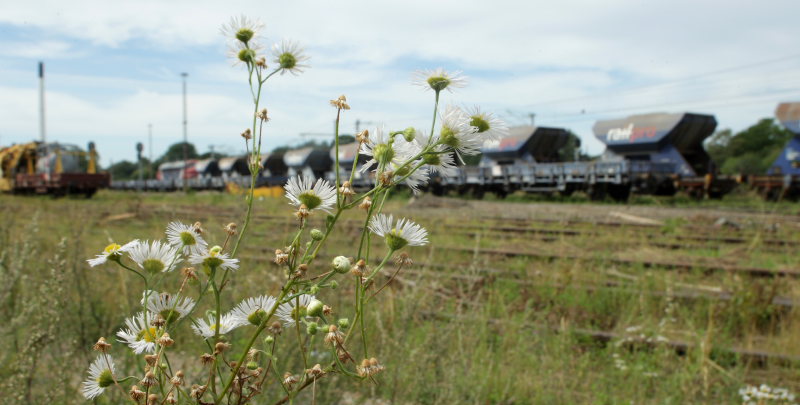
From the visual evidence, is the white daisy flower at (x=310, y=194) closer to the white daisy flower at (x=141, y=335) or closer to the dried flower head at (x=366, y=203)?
the dried flower head at (x=366, y=203)

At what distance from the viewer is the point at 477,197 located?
25.9m

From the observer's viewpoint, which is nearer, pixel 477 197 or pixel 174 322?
pixel 174 322

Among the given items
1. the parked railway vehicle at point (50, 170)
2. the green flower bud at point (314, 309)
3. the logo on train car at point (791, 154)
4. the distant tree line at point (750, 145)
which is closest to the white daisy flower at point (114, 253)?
the green flower bud at point (314, 309)

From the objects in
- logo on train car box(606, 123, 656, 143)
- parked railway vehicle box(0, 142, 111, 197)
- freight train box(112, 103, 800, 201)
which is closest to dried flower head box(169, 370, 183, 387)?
freight train box(112, 103, 800, 201)

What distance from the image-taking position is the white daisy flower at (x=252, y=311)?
2.81 feet

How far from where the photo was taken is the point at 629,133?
919 inches

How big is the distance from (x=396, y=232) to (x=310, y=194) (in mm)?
123

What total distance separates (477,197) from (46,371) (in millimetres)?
23247

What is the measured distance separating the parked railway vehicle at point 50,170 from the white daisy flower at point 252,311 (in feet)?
88.6

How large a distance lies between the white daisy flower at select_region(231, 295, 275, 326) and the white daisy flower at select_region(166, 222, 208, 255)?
109 millimetres

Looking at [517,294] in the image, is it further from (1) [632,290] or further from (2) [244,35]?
(2) [244,35]

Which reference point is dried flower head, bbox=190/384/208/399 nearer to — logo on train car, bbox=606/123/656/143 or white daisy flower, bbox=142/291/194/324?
white daisy flower, bbox=142/291/194/324

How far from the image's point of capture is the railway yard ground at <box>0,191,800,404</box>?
304cm

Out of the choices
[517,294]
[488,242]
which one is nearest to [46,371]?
[517,294]
